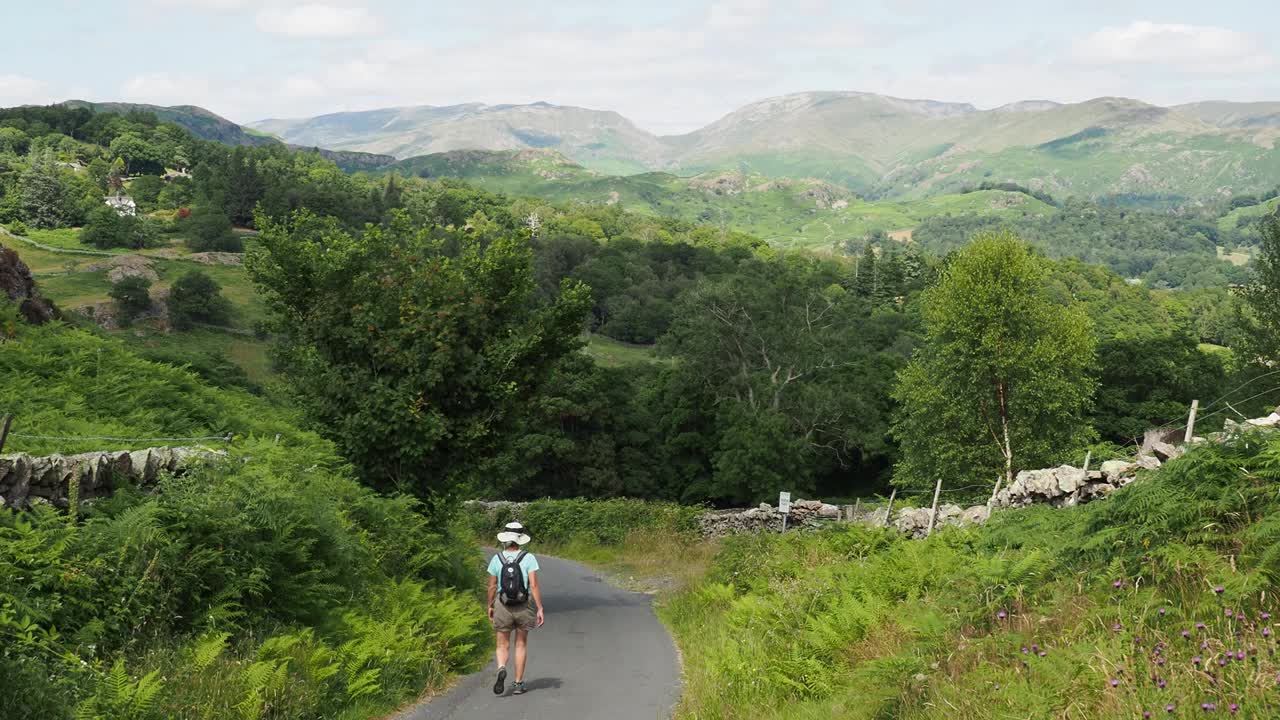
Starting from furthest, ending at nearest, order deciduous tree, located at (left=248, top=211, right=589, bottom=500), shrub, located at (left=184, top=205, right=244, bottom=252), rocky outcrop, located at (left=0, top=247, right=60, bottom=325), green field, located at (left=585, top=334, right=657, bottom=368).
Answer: shrub, located at (left=184, top=205, right=244, bottom=252) → green field, located at (left=585, top=334, right=657, bottom=368) → rocky outcrop, located at (left=0, top=247, right=60, bottom=325) → deciduous tree, located at (left=248, top=211, right=589, bottom=500)

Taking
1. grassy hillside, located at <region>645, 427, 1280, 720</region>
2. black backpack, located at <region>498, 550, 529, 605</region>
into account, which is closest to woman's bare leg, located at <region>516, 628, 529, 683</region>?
black backpack, located at <region>498, 550, 529, 605</region>

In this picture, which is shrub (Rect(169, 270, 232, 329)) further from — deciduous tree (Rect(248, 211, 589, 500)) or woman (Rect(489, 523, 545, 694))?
woman (Rect(489, 523, 545, 694))

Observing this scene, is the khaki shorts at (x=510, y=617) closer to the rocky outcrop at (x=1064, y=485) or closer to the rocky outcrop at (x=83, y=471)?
the rocky outcrop at (x=83, y=471)

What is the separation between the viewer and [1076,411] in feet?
139

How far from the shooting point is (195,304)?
389 feet

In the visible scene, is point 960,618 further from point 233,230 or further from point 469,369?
point 233,230

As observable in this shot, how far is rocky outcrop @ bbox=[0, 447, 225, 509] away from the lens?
1019 cm

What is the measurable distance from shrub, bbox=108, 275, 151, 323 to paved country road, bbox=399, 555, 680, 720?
109m

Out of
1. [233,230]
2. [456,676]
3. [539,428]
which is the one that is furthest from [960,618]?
[233,230]

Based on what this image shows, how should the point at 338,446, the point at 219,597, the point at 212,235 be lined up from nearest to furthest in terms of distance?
1. the point at 219,597
2. the point at 338,446
3. the point at 212,235

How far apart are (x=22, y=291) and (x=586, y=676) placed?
19.0 metres

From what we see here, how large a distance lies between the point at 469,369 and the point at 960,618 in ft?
40.3

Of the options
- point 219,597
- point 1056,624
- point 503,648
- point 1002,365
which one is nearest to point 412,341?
point 503,648

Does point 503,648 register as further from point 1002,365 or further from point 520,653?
point 1002,365
